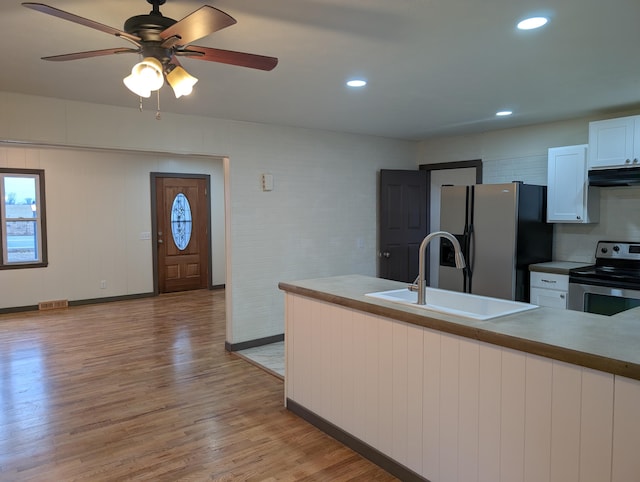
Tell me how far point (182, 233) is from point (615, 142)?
6.72 m

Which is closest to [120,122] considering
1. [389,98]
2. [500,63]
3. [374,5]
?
[389,98]

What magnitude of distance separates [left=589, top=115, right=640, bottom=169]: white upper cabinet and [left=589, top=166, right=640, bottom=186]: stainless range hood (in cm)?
4

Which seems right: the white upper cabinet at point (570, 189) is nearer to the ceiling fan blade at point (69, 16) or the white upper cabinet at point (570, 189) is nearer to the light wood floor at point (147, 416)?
the light wood floor at point (147, 416)

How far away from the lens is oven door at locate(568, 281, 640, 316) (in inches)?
146

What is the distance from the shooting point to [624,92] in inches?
141

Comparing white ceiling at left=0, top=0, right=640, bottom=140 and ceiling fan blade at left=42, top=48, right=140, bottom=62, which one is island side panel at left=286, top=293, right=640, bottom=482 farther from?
ceiling fan blade at left=42, top=48, right=140, bottom=62

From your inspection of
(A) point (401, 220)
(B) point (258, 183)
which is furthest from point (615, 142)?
(B) point (258, 183)

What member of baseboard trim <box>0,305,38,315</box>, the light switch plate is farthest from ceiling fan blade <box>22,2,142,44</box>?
baseboard trim <box>0,305,38,315</box>

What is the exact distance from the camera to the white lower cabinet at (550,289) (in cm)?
418

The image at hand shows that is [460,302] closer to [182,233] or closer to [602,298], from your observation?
[602,298]

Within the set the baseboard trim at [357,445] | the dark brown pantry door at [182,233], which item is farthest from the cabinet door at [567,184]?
the dark brown pantry door at [182,233]

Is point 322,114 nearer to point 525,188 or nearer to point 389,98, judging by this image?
point 389,98

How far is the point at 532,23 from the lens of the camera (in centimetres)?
223

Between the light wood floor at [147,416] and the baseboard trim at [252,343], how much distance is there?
12cm
